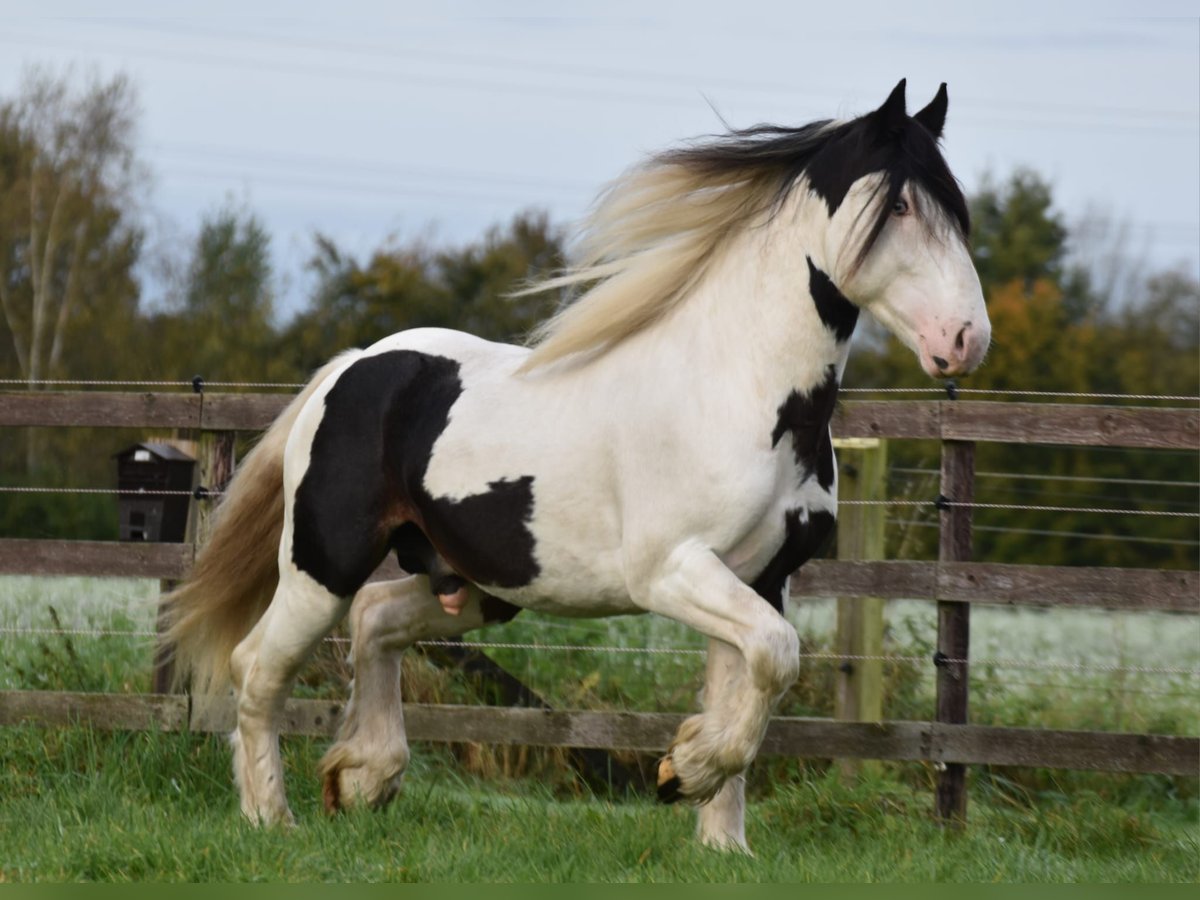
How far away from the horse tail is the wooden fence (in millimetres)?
651

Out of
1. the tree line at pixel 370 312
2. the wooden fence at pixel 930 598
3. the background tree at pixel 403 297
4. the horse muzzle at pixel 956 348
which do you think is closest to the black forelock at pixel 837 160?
the horse muzzle at pixel 956 348

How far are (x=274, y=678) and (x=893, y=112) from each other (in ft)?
9.44

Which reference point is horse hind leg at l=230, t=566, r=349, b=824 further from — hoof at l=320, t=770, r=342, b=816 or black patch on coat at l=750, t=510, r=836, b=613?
black patch on coat at l=750, t=510, r=836, b=613

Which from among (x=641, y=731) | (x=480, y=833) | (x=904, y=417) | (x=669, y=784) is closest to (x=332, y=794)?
(x=480, y=833)

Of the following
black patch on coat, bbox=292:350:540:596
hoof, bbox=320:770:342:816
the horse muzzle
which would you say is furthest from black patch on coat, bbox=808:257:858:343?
hoof, bbox=320:770:342:816

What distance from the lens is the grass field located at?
430cm

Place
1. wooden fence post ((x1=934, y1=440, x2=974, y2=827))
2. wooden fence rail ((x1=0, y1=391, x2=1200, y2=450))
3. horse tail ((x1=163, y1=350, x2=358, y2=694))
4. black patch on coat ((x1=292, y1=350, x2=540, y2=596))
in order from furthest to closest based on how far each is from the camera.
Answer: wooden fence post ((x1=934, y1=440, x2=974, y2=827))
wooden fence rail ((x1=0, y1=391, x2=1200, y2=450))
horse tail ((x1=163, y1=350, x2=358, y2=694))
black patch on coat ((x1=292, y1=350, x2=540, y2=596))

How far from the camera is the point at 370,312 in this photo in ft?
87.9

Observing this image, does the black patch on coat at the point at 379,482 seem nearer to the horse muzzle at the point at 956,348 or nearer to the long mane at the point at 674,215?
the long mane at the point at 674,215

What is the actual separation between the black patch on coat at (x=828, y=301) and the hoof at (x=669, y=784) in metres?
1.39

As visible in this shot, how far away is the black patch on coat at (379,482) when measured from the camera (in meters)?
5.08

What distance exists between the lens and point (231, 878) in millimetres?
4039

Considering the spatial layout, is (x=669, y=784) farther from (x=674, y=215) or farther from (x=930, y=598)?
(x=930, y=598)

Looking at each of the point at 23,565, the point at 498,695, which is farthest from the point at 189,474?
the point at 498,695
